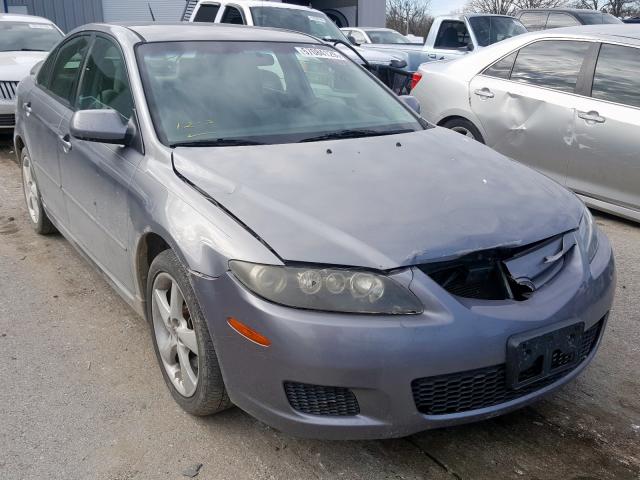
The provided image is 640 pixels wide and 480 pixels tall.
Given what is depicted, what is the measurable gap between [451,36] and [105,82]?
30.3 feet

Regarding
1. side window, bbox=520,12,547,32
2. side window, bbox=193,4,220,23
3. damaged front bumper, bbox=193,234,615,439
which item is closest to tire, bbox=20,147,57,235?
damaged front bumper, bbox=193,234,615,439

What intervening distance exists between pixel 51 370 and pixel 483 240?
2151mm

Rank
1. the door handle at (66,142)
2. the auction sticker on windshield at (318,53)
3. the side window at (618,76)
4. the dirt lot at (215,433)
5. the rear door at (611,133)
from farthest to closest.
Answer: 1. the side window at (618,76)
2. the rear door at (611,133)
3. the auction sticker on windshield at (318,53)
4. the door handle at (66,142)
5. the dirt lot at (215,433)

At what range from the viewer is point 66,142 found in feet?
12.5

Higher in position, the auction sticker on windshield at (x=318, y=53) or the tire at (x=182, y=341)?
the auction sticker on windshield at (x=318, y=53)

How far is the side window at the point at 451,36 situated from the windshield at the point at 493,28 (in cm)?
23

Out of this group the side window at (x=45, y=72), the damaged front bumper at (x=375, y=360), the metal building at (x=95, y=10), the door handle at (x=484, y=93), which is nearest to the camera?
the damaged front bumper at (x=375, y=360)

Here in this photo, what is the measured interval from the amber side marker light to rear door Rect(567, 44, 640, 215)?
3.75m

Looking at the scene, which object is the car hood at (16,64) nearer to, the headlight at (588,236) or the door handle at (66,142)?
the door handle at (66,142)

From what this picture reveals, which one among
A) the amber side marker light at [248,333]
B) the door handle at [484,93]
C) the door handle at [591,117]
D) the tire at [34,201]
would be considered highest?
the door handle at [484,93]

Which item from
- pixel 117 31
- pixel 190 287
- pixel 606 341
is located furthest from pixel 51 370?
pixel 606 341

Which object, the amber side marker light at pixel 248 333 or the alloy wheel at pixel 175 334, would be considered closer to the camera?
the amber side marker light at pixel 248 333

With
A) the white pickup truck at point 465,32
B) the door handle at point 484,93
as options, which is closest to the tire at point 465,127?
the door handle at point 484,93

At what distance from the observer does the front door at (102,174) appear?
10.2 ft
